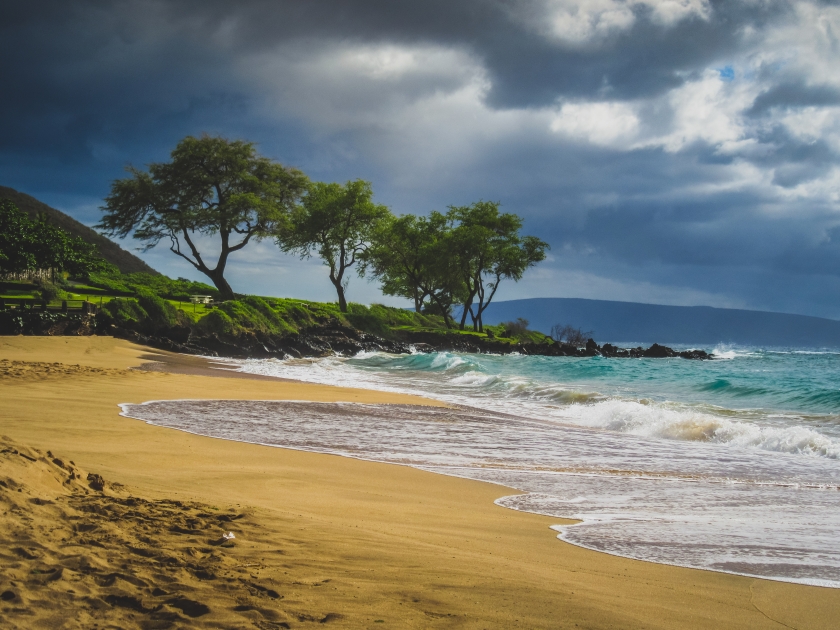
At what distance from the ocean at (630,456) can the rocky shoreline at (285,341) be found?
18938 millimetres

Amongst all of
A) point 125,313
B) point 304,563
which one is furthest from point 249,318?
point 304,563

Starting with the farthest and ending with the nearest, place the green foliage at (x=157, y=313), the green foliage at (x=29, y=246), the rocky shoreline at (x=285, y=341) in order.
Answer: the green foliage at (x=29, y=246) < the green foliage at (x=157, y=313) < the rocky shoreline at (x=285, y=341)

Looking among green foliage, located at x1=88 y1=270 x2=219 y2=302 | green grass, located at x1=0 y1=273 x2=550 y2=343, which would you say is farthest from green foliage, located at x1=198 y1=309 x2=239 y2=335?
green foliage, located at x1=88 y1=270 x2=219 y2=302

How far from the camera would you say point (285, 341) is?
39250mm

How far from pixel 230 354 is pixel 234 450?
27.3m

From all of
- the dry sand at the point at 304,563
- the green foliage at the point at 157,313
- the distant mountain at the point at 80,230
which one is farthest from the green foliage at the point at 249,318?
the distant mountain at the point at 80,230

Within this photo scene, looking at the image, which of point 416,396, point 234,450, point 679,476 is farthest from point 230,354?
point 679,476

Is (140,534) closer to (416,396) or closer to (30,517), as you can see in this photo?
(30,517)

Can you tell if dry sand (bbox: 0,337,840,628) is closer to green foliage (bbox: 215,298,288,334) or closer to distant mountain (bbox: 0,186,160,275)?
green foliage (bbox: 215,298,288,334)

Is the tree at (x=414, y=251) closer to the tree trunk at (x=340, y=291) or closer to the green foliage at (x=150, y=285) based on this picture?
the tree trunk at (x=340, y=291)

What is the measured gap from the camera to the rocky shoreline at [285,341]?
96.5ft

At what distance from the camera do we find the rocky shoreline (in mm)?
29422

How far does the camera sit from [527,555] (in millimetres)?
4496

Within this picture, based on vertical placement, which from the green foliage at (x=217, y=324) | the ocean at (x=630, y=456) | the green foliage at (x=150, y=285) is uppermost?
the green foliage at (x=150, y=285)
